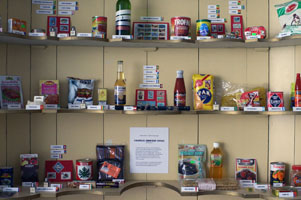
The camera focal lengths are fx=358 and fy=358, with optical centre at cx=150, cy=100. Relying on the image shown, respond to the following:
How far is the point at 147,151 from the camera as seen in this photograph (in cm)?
247

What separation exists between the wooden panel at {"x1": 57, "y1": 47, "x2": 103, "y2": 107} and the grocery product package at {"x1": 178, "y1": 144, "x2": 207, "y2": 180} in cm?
70

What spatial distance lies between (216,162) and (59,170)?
106cm

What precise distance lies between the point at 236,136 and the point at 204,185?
46 cm

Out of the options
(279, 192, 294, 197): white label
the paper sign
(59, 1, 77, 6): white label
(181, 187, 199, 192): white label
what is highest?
(59, 1, 77, 6): white label

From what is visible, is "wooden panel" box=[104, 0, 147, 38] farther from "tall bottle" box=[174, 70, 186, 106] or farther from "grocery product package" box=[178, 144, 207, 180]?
"grocery product package" box=[178, 144, 207, 180]

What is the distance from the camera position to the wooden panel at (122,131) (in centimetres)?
246

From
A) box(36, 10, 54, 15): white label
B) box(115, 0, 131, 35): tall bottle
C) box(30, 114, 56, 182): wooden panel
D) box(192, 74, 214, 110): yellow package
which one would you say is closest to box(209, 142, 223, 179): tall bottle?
box(192, 74, 214, 110): yellow package

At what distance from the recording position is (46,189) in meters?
2.19

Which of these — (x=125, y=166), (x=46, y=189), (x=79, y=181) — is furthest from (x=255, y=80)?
(x=46, y=189)

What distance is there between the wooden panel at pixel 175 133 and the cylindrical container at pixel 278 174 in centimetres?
54

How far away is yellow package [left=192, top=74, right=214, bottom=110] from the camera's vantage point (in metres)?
2.37

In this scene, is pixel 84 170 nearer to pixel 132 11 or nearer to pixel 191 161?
pixel 191 161

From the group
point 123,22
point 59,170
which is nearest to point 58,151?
point 59,170

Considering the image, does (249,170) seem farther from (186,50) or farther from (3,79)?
(3,79)
